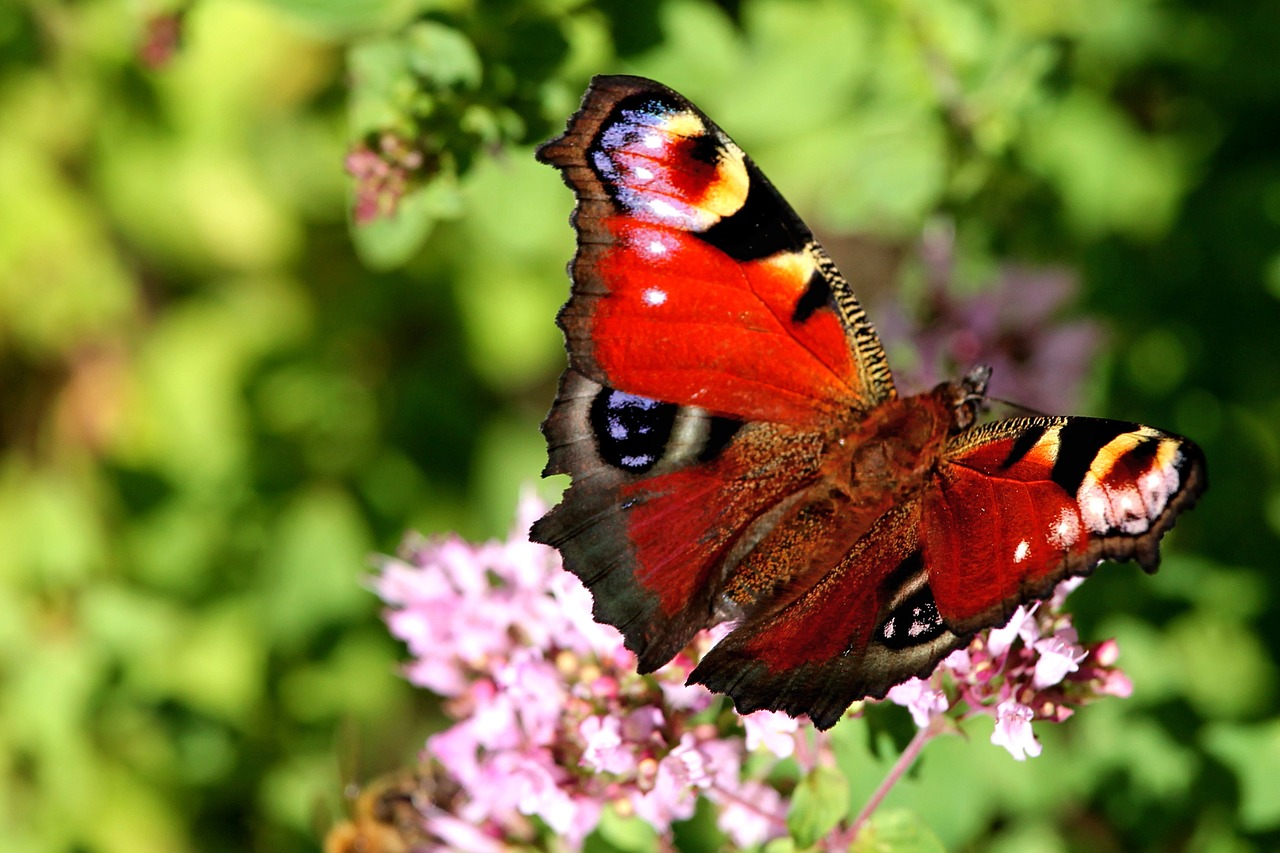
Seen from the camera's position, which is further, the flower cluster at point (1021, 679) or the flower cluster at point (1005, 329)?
the flower cluster at point (1005, 329)

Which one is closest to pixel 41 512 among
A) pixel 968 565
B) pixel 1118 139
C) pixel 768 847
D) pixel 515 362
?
pixel 515 362

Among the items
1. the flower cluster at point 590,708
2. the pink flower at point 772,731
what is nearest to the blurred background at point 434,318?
the flower cluster at point 590,708

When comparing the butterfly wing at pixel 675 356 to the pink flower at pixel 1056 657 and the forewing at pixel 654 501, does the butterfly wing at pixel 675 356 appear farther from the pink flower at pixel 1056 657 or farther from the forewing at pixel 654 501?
the pink flower at pixel 1056 657

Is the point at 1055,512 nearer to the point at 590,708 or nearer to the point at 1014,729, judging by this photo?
the point at 1014,729

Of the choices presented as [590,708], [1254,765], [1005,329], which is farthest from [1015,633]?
[1005,329]

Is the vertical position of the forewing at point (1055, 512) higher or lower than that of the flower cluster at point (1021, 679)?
higher

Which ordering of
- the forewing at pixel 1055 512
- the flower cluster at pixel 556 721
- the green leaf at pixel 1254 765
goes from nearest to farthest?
the forewing at pixel 1055 512 → the flower cluster at pixel 556 721 → the green leaf at pixel 1254 765

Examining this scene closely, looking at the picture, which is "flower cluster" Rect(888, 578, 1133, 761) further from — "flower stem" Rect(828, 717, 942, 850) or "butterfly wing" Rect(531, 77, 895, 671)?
"butterfly wing" Rect(531, 77, 895, 671)
